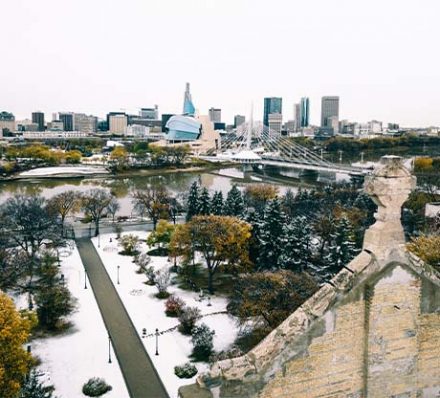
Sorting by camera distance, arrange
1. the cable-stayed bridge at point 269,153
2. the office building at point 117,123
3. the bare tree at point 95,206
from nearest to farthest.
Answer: the bare tree at point 95,206, the cable-stayed bridge at point 269,153, the office building at point 117,123

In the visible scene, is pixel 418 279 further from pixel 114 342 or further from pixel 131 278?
pixel 131 278

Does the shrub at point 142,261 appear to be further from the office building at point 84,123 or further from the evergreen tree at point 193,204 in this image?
the office building at point 84,123

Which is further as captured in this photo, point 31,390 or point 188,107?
point 188,107

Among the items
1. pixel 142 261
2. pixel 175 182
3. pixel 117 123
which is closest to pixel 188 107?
pixel 117 123

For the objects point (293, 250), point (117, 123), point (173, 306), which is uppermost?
point (117, 123)

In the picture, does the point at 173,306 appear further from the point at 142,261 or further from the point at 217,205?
the point at 217,205

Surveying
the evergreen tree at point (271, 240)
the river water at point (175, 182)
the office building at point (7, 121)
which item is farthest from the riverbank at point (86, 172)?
the office building at point (7, 121)

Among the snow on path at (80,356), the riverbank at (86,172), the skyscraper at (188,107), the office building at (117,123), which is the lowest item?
the snow on path at (80,356)
